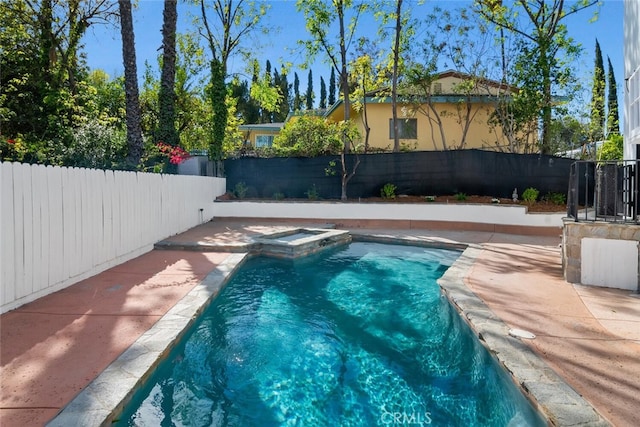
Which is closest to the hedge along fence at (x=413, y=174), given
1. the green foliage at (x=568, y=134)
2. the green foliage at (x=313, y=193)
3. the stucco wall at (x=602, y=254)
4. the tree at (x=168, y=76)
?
the green foliage at (x=313, y=193)

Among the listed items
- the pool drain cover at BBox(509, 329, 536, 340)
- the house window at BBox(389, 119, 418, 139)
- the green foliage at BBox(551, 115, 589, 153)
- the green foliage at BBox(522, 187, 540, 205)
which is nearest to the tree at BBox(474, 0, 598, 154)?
the green foliage at BBox(551, 115, 589, 153)

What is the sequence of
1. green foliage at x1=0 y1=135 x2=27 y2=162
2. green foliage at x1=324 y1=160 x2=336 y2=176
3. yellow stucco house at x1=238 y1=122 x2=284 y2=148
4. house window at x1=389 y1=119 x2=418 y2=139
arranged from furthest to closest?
yellow stucco house at x1=238 y1=122 x2=284 y2=148, house window at x1=389 y1=119 x2=418 y2=139, green foliage at x1=324 y1=160 x2=336 y2=176, green foliage at x1=0 y1=135 x2=27 y2=162

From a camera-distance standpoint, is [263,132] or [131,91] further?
[263,132]

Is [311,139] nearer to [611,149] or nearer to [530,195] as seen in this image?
[530,195]

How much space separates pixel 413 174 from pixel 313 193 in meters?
3.22

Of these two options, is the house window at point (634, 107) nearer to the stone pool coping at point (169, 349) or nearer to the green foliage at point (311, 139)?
the stone pool coping at point (169, 349)

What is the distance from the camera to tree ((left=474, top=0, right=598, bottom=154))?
12305 mm

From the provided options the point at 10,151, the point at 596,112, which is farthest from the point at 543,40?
the point at 10,151

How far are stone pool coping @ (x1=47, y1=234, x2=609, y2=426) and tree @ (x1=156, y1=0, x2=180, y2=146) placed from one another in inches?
365

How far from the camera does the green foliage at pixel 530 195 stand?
420 inches

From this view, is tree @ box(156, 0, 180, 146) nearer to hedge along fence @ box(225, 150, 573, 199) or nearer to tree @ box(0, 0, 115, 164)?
hedge along fence @ box(225, 150, 573, 199)

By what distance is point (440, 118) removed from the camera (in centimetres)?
1579

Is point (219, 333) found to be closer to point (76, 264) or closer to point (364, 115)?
point (76, 264)

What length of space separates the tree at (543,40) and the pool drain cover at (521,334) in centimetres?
1089
